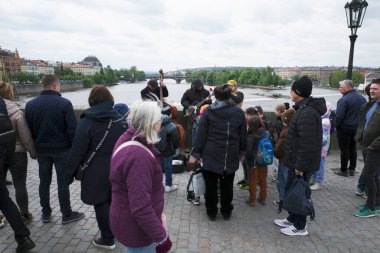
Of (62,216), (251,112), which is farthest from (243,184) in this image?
(62,216)

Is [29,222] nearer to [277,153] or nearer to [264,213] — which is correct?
[264,213]

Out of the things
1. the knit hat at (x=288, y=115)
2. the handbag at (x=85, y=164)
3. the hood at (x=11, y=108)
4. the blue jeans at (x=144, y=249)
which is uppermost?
the hood at (x=11, y=108)

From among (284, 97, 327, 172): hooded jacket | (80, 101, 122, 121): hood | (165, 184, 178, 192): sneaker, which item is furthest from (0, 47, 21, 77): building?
(284, 97, 327, 172): hooded jacket

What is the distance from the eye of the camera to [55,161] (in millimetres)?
3639

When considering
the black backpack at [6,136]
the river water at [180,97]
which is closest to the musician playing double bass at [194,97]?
the river water at [180,97]

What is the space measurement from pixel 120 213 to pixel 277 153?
2765mm

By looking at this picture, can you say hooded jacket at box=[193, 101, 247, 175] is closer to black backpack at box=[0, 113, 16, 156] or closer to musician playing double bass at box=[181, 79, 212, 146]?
black backpack at box=[0, 113, 16, 156]

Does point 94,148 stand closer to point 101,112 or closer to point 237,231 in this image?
point 101,112

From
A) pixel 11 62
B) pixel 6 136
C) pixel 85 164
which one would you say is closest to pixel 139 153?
pixel 85 164

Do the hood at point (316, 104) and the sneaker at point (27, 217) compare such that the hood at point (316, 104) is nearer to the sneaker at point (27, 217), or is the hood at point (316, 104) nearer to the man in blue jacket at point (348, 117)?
the man in blue jacket at point (348, 117)

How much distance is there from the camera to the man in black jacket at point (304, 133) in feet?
10.5

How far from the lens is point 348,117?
17.8 feet

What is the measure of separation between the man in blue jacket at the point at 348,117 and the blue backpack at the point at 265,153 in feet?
6.92

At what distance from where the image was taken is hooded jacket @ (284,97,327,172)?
3.18 meters
